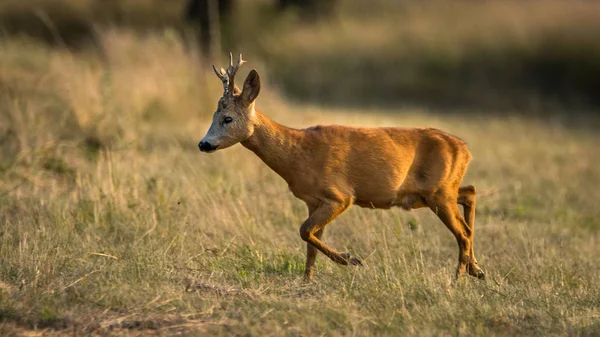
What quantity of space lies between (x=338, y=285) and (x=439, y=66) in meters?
19.3

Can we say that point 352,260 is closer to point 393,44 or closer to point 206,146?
point 206,146

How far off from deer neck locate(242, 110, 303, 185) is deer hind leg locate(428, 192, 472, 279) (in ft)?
4.11

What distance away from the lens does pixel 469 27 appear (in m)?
27.6

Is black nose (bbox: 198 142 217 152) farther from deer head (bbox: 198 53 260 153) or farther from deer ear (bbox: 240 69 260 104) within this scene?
deer ear (bbox: 240 69 260 104)

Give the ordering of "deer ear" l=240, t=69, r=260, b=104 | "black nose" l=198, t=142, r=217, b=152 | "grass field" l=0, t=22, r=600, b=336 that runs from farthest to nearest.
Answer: "deer ear" l=240, t=69, r=260, b=104, "black nose" l=198, t=142, r=217, b=152, "grass field" l=0, t=22, r=600, b=336

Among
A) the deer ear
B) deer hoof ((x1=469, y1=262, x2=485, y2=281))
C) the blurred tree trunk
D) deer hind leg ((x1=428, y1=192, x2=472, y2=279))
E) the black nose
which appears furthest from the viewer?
the blurred tree trunk

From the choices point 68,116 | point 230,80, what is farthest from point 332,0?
point 230,80

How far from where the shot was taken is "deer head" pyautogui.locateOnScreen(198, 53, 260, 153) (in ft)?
21.7

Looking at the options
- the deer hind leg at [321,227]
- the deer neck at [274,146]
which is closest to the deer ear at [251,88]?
the deer neck at [274,146]

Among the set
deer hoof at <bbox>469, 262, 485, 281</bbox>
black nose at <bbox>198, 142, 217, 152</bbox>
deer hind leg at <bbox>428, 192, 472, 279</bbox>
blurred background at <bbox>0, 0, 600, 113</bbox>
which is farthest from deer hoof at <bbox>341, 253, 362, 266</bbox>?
blurred background at <bbox>0, 0, 600, 113</bbox>

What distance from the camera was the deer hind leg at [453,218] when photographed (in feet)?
23.6

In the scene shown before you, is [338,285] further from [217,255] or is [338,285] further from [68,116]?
[68,116]

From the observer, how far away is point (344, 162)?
688cm

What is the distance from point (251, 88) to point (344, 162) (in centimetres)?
93
